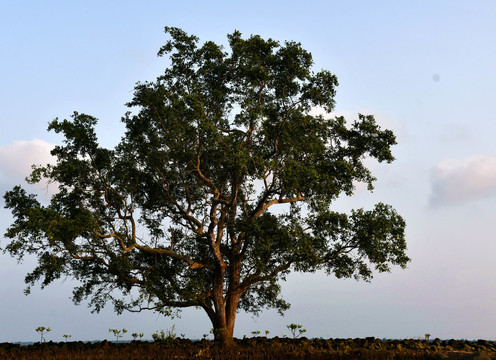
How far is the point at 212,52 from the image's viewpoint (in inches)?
958

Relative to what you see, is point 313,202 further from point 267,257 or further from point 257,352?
point 257,352

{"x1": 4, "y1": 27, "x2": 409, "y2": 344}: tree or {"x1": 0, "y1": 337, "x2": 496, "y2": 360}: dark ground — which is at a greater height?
{"x1": 4, "y1": 27, "x2": 409, "y2": 344}: tree

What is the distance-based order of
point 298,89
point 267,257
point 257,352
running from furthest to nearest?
point 298,89 < point 267,257 < point 257,352

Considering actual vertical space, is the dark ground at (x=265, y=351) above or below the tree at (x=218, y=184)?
below

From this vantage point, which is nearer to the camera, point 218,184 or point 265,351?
point 265,351

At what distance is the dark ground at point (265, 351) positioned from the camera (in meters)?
A: 13.9

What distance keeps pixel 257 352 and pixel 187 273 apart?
1132 cm

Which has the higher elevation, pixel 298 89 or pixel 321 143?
pixel 298 89

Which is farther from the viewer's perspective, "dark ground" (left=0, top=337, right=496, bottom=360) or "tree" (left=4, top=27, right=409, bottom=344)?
"tree" (left=4, top=27, right=409, bottom=344)

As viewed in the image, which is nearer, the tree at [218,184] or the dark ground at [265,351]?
the dark ground at [265,351]

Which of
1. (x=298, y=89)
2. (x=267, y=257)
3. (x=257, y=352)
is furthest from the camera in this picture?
(x=298, y=89)

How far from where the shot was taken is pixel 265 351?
14.8m

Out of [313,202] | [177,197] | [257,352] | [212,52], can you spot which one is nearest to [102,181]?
[177,197]

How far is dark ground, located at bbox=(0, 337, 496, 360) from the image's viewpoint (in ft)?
45.5
